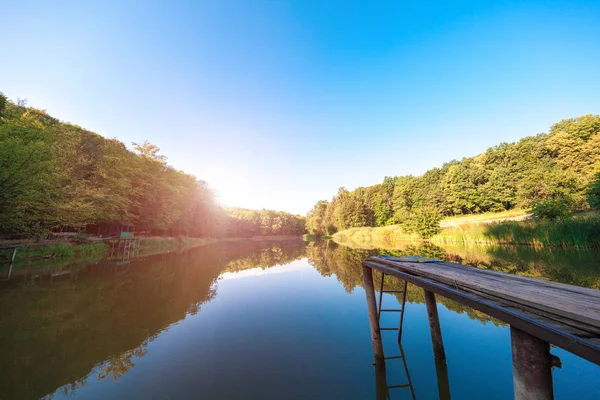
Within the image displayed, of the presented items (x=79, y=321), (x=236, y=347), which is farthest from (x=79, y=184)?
(x=236, y=347)

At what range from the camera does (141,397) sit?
3.96 m

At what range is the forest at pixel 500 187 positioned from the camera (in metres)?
31.5

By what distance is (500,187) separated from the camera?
4828 cm

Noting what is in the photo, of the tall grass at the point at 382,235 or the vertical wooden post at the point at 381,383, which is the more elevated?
the tall grass at the point at 382,235

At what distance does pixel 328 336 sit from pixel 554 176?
4442cm

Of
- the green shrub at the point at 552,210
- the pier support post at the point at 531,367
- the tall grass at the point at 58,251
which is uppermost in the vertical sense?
the green shrub at the point at 552,210

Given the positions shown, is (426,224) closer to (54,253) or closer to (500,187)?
(500,187)

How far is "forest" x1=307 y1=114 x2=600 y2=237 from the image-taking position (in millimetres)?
31500

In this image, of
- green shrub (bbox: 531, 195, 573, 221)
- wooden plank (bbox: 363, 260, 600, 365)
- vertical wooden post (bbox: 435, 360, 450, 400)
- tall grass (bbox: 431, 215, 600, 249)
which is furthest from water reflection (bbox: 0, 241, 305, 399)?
green shrub (bbox: 531, 195, 573, 221)

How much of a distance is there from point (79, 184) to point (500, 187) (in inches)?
2752

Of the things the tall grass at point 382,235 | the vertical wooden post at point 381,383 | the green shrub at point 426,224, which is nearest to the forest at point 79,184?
the vertical wooden post at point 381,383

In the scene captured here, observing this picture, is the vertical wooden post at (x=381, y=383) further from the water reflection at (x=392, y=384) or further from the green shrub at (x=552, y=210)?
the green shrub at (x=552, y=210)

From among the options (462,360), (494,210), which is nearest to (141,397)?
(462,360)

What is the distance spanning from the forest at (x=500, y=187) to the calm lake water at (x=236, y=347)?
25.4 metres
